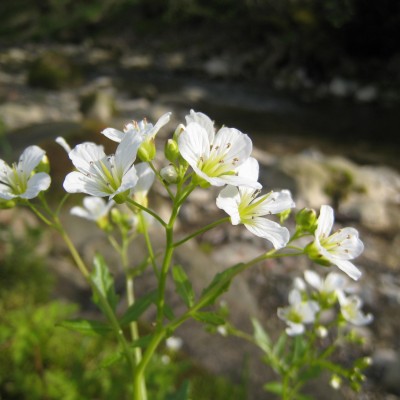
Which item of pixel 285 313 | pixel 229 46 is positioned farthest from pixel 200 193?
pixel 229 46

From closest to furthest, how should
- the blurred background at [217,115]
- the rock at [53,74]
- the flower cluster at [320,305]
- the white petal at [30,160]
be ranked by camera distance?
the white petal at [30,160] → the flower cluster at [320,305] → the blurred background at [217,115] → the rock at [53,74]

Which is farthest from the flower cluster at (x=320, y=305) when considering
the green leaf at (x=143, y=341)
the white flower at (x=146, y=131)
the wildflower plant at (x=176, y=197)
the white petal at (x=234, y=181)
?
the white flower at (x=146, y=131)

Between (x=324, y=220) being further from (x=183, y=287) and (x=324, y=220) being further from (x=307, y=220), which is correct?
(x=183, y=287)

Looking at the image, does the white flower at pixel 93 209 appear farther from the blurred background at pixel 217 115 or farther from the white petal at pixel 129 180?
the blurred background at pixel 217 115

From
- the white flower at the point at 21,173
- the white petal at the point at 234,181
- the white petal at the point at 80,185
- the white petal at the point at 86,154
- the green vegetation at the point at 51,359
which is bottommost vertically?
the green vegetation at the point at 51,359

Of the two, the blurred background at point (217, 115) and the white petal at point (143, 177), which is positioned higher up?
the white petal at point (143, 177)

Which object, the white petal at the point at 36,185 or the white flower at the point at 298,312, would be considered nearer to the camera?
the white petal at the point at 36,185

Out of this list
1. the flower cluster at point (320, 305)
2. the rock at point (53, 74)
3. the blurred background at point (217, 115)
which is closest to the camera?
the flower cluster at point (320, 305)
